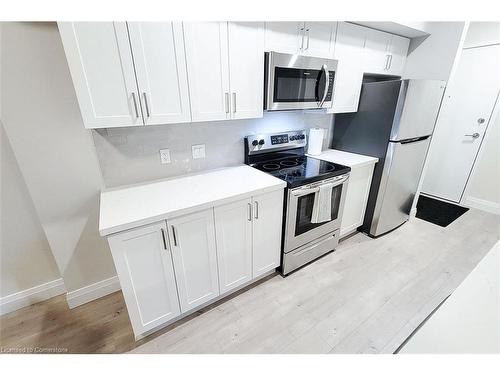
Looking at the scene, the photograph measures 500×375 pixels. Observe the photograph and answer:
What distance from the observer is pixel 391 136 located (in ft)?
7.45

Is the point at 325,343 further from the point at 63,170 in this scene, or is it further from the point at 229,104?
the point at 63,170

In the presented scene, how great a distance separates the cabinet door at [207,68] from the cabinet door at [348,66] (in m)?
1.15

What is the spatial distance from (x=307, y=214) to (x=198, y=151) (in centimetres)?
110

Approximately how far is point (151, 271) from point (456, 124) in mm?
4394

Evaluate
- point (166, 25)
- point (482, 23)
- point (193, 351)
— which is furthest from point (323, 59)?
point (482, 23)

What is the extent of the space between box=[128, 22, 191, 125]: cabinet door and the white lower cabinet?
0.68 meters

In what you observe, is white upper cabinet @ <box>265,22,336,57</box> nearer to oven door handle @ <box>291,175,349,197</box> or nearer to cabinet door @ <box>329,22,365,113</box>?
cabinet door @ <box>329,22,365,113</box>

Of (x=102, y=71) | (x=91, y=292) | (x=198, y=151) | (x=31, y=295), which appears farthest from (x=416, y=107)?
(x=31, y=295)

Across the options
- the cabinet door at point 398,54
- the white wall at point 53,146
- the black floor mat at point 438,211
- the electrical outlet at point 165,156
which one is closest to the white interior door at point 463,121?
the black floor mat at point 438,211

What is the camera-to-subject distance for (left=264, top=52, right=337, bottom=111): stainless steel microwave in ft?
5.62

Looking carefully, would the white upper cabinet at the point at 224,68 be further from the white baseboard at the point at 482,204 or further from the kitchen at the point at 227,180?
the white baseboard at the point at 482,204

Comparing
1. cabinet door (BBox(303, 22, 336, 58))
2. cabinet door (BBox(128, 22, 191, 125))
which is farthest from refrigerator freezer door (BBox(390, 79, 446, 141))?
cabinet door (BBox(128, 22, 191, 125))

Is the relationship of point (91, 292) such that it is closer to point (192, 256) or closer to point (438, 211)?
point (192, 256)
